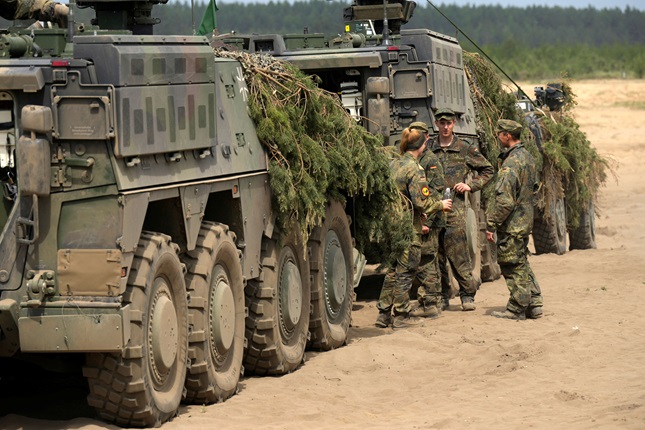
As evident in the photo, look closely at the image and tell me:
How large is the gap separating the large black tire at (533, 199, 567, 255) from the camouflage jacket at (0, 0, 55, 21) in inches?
412

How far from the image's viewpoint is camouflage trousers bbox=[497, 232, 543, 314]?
1394 cm

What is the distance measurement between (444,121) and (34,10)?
4635 mm

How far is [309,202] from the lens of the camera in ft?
37.3

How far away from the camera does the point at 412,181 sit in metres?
13.5

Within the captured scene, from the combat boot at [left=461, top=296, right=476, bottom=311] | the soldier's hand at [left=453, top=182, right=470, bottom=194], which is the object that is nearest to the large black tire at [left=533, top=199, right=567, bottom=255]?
the combat boot at [left=461, top=296, right=476, bottom=311]

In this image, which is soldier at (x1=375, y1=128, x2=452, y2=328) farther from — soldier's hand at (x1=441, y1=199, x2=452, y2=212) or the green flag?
the green flag

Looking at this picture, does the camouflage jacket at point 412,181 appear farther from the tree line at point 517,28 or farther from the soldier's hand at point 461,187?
the tree line at point 517,28

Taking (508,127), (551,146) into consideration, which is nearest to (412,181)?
(508,127)

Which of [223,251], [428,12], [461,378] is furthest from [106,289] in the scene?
[428,12]

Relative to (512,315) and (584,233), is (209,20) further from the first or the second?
(584,233)

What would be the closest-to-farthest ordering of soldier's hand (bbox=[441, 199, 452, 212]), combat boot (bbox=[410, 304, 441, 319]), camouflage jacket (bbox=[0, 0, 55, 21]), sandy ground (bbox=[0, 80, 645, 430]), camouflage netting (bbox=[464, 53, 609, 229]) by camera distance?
sandy ground (bbox=[0, 80, 645, 430]), camouflage jacket (bbox=[0, 0, 55, 21]), soldier's hand (bbox=[441, 199, 452, 212]), combat boot (bbox=[410, 304, 441, 319]), camouflage netting (bbox=[464, 53, 609, 229])

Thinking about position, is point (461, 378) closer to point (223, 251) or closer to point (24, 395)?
point (223, 251)

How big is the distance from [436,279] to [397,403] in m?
4.34

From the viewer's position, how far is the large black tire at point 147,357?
28.6ft
